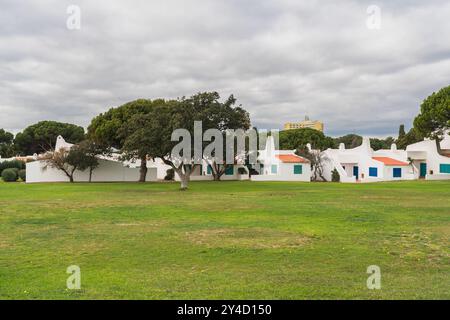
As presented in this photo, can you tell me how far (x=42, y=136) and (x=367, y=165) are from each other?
49.5m

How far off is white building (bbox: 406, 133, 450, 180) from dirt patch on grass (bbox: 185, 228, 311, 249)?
151 feet

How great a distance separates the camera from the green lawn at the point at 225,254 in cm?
685

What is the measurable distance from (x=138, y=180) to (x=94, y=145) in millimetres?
8003

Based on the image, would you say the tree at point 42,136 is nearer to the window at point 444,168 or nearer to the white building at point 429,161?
the white building at point 429,161

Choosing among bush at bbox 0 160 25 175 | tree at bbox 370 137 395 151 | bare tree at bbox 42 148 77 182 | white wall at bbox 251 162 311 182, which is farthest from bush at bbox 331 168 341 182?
bush at bbox 0 160 25 175

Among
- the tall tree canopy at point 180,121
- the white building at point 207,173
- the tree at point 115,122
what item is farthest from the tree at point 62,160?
the tall tree canopy at point 180,121

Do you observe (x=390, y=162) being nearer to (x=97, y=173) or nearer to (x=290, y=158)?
(x=290, y=158)

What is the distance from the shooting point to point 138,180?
5353 centimetres

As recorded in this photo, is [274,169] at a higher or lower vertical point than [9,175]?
higher

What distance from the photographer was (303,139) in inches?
2972

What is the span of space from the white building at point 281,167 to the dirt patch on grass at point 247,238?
37.6 metres

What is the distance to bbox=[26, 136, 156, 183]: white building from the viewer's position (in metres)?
49.1

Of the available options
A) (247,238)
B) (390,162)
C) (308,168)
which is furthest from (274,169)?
(247,238)
